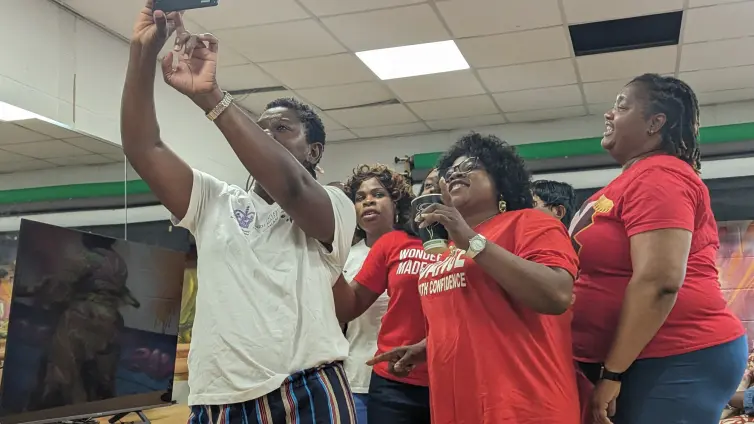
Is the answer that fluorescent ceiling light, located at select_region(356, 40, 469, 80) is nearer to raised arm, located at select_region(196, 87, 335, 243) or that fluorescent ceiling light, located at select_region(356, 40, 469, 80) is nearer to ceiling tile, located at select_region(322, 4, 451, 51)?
ceiling tile, located at select_region(322, 4, 451, 51)

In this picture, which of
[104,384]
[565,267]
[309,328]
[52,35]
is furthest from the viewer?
[52,35]

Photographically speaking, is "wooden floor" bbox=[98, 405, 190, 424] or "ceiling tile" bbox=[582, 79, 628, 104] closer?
"wooden floor" bbox=[98, 405, 190, 424]

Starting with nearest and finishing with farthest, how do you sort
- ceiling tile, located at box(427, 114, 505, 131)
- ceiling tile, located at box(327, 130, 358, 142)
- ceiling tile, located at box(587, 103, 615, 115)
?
ceiling tile, located at box(587, 103, 615, 115) < ceiling tile, located at box(427, 114, 505, 131) < ceiling tile, located at box(327, 130, 358, 142)

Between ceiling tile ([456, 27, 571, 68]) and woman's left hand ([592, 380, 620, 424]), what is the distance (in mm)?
3218

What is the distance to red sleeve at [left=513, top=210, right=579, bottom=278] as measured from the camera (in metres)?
1.48

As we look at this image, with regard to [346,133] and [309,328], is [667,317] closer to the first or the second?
[309,328]

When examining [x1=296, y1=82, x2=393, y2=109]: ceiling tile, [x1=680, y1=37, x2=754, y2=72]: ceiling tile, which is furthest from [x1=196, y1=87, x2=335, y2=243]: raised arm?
[x1=680, y1=37, x2=754, y2=72]: ceiling tile

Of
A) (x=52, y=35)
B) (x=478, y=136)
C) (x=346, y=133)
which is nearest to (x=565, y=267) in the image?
(x=478, y=136)

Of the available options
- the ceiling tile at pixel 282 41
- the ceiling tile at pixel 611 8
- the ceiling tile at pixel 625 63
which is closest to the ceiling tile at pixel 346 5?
the ceiling tile at pixel 282 41

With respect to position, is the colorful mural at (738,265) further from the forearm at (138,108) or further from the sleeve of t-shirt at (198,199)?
the forearm at (138,108)

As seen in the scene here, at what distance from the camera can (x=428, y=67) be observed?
16.1ft

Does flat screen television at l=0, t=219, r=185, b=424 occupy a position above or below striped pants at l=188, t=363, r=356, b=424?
above

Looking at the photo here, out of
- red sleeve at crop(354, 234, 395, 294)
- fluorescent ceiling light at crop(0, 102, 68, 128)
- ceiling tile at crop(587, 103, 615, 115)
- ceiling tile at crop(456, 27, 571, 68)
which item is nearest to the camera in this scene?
red sleeve at crop(354, 234, 395, 294)

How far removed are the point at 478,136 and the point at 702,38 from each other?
3385 millimetres
